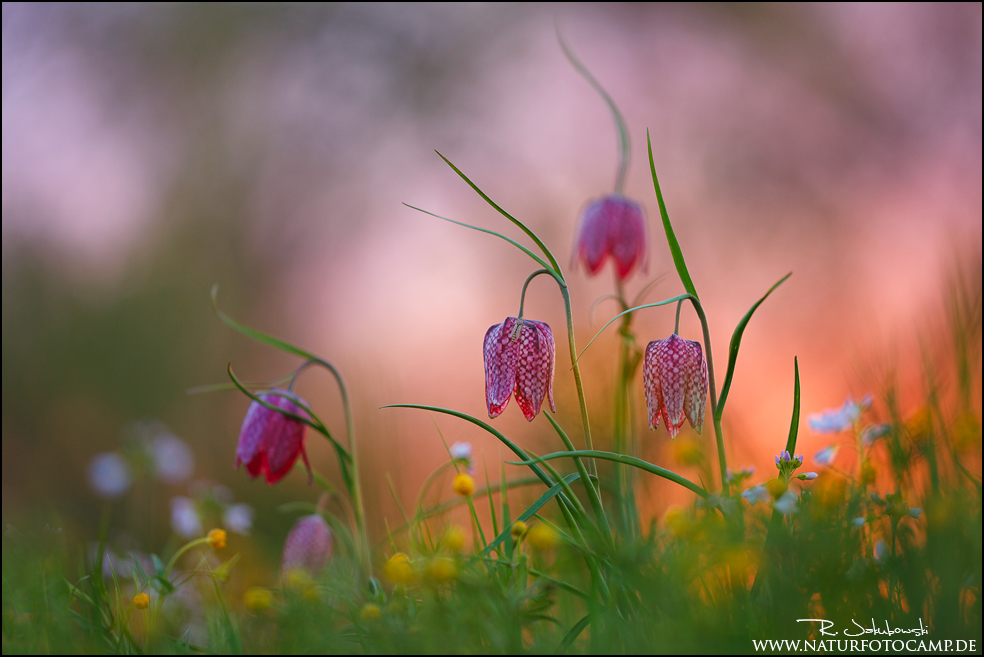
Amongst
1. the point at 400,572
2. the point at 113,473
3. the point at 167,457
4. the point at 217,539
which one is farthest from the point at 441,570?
the point at 113,473

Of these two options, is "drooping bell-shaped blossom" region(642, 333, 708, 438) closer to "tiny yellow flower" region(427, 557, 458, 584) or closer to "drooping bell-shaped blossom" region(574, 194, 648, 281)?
"tiny yellow flower" region(427, 557, 458, 584)

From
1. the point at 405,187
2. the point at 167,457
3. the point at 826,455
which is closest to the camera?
the point at 826,455

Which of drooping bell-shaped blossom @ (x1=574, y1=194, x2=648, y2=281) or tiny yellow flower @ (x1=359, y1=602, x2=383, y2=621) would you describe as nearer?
tiny yellow flower @ (x1=359, y1=602, x2=383, y2=621)

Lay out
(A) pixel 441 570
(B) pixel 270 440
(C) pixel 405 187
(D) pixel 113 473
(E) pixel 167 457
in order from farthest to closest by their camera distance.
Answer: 1. (C) pixel 405 187
2. (D) pixel 113 473
3. (E) pixel 167 457
4. (B) pixel 270 440
5. (A) pixel 441 570

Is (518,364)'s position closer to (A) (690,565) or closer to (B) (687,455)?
(B) (687,455)

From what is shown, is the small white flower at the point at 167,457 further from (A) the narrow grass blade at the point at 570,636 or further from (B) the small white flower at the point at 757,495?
(B) the small white flower at the point at 757,495

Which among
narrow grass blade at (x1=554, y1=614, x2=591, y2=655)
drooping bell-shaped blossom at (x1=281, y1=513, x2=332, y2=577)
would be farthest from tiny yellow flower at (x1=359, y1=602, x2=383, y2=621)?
drooping bell-shaped blossom at (x1=281, y1=513, x2=332, y2=577)

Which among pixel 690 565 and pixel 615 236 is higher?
pixel 615 236
